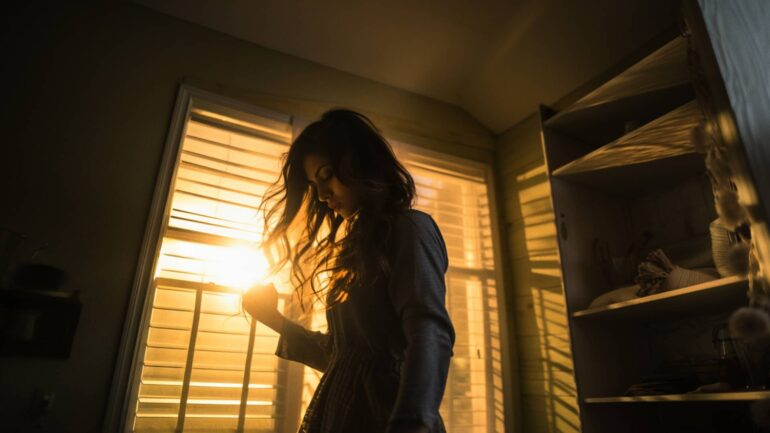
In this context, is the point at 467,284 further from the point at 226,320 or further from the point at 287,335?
the point at 287,335

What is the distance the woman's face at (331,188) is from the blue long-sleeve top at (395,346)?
171 mm

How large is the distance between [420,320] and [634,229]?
1780 mm

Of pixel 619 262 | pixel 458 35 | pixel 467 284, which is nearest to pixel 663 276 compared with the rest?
pixel 619 262

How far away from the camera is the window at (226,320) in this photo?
1.76 metres

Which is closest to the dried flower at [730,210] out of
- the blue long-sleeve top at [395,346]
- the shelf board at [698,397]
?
the blue long-sleeve top at [395,346]

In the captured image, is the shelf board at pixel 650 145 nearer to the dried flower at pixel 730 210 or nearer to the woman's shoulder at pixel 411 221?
the dried flower at pixel 730 210

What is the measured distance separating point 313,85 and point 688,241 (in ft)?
6.06

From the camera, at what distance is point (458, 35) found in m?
2.44

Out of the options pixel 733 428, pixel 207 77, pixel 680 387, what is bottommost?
pixel 733 428

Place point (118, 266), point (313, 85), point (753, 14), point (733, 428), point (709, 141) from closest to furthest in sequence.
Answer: point (709, 141) < point (753, 14) < point (733, 428) < point (118, 266) < point (313, 85)

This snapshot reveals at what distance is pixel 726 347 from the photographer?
1.58m

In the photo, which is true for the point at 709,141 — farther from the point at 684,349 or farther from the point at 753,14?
the point at 684,349

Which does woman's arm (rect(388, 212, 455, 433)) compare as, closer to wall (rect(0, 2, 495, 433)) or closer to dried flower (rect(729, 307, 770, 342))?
dried flower (rect(729, 307, 770, 342))

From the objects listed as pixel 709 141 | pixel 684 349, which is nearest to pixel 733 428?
pixel 684 349
